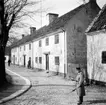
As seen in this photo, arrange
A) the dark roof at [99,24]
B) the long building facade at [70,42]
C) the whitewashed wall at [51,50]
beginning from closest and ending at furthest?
the dark roof at [99,24]
the long building facade at [70,42]
the whitewashed wall at [51,50]

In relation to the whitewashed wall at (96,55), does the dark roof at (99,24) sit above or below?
above

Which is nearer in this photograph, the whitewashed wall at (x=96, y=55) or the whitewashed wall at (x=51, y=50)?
the whitewashed wall at (x=96, y=55)

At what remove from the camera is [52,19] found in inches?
1055

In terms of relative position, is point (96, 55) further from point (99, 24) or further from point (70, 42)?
point (70, 42)

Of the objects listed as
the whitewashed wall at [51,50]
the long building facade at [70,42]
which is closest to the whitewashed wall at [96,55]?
the long building facade at [70,42]

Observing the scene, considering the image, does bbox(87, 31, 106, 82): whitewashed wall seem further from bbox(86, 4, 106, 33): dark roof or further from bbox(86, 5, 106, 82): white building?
bbox(86, 4, 106, 33): dark roof

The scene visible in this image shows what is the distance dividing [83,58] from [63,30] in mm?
4098

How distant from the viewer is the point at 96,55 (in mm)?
12102

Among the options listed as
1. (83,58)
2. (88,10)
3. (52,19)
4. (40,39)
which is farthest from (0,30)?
(52,19)

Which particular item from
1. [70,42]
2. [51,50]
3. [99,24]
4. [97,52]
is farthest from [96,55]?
[51,50]

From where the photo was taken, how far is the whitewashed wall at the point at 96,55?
11.4m

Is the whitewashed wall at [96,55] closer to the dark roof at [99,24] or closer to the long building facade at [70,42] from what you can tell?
the dark roof at [99,24]

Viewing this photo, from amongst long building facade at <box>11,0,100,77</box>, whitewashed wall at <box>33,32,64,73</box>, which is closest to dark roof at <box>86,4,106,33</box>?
long building facade at <box>11,0,100,77</box>

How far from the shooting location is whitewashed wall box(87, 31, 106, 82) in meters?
11.4
